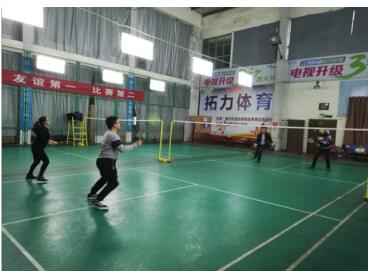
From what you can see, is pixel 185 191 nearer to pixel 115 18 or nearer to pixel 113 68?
pixel 113 68

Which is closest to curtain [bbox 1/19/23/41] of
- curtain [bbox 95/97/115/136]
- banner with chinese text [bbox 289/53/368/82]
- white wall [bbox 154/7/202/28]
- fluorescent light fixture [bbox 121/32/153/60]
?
curtain [bbox 95/97/115/136]

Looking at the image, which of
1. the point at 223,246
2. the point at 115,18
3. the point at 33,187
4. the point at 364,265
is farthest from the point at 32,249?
the point at 115,18

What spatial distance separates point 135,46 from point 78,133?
6.96 m

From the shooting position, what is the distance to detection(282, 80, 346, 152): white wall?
51.8 feet

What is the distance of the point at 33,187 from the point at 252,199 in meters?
4.90

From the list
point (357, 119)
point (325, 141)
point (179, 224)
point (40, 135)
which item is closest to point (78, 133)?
point (40, 135)

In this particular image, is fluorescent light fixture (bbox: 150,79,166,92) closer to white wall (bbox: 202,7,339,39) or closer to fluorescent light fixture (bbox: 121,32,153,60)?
white wall (bbox: 202,7,339,39)

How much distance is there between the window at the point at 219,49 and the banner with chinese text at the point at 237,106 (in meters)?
2.06

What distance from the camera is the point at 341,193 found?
23.2 feet

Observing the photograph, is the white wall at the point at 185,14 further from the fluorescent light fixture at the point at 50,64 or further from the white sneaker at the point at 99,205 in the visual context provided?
the white sneaker at the point at 99,205

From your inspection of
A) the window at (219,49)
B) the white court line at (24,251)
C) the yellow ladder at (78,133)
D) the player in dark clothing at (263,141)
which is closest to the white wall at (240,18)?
the window at (219,49)

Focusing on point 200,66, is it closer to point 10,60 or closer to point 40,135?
point 40,135

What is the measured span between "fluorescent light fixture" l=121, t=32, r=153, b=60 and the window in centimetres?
1041

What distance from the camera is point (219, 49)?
21.7 metres
